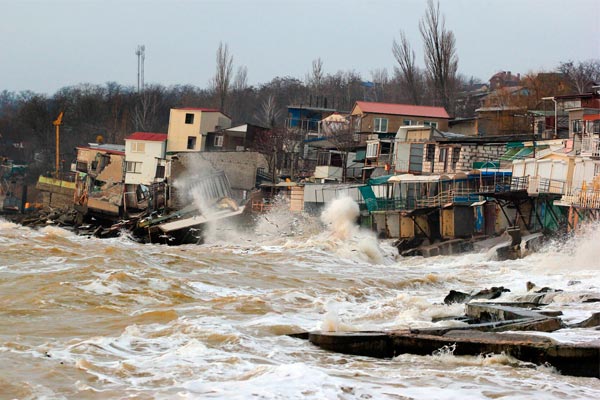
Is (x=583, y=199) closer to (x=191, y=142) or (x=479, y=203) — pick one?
(x=479, y=203)

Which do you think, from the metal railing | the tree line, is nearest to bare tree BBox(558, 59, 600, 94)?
the tree line

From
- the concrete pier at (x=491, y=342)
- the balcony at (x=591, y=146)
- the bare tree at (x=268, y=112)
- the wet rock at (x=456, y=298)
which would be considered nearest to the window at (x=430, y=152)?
the balcony at (x=591, y=146)

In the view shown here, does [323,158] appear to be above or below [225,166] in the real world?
above

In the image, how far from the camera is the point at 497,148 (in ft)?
157

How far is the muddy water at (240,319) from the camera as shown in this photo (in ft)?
38.9

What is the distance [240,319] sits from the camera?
709 inches

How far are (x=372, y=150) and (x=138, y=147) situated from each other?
65.7 feet

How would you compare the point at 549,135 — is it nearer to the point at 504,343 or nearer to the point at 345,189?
the point at 345,189

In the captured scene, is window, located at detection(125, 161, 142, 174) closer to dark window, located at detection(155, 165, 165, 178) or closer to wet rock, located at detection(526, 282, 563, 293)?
dark window, located at detection(155, 165, 165, 178)

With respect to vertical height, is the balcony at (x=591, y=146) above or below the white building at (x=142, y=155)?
above

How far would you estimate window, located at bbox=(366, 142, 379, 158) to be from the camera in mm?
57319

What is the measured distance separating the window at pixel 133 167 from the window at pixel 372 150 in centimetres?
1930

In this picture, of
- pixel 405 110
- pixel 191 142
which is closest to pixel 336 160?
pixel 405 110

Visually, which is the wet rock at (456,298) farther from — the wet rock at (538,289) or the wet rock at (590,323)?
the wet rock at (590,323)
